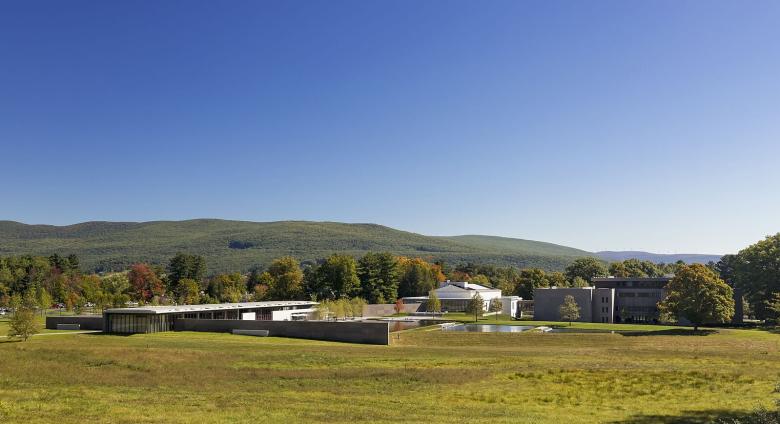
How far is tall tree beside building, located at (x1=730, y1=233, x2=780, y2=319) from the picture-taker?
99688mm

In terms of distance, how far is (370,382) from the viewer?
37750 mm

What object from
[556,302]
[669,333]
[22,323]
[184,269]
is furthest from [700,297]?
[184,269]

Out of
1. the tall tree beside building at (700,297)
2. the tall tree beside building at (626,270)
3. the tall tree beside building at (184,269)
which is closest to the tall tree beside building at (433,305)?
the tall tree beside building at (700,297)

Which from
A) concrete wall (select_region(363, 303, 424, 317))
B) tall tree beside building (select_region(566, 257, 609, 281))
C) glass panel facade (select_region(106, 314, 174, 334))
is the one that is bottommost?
concrete wall (select_region(363, 303, 424, 317))

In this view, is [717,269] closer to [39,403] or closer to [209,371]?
[209,371]

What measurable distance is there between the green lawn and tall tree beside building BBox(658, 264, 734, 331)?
87.3 ft

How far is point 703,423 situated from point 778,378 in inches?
642

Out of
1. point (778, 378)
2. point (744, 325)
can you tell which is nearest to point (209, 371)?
point (778, 378)

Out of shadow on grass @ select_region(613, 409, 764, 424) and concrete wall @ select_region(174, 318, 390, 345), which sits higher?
shadow on grass @ select_region(613, 409, 764, 424)

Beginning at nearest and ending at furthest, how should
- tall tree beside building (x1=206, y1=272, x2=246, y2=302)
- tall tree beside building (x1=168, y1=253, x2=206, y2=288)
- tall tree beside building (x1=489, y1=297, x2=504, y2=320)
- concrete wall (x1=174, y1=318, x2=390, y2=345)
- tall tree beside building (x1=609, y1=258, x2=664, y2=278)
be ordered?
concrete wall (x1=174, y1=318, x2=390, y2=345)
tall tree beside building (x1=489, y1=297, x2=504, y2=320)
tall tree beside building (x1=168, y1=253, x2=206, y2=288)
tall tree beside building (x1=206, y1=272, x2=246, y2=302)
tall tree beside building (x1=609, y1=258, x2=664, y2=278)

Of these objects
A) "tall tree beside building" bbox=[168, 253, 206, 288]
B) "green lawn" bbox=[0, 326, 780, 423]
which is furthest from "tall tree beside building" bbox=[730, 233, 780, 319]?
"tall tree beside building" bbox=[168, 253, 206, 288]

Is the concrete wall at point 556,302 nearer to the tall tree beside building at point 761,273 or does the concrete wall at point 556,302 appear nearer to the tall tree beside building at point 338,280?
the tall tree beside building at point 761,273

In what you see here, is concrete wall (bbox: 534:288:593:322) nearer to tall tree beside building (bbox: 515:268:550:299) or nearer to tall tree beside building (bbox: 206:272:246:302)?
tall tree beside building (bbox: 515:268:550:299)

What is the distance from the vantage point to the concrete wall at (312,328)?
67375 mm
